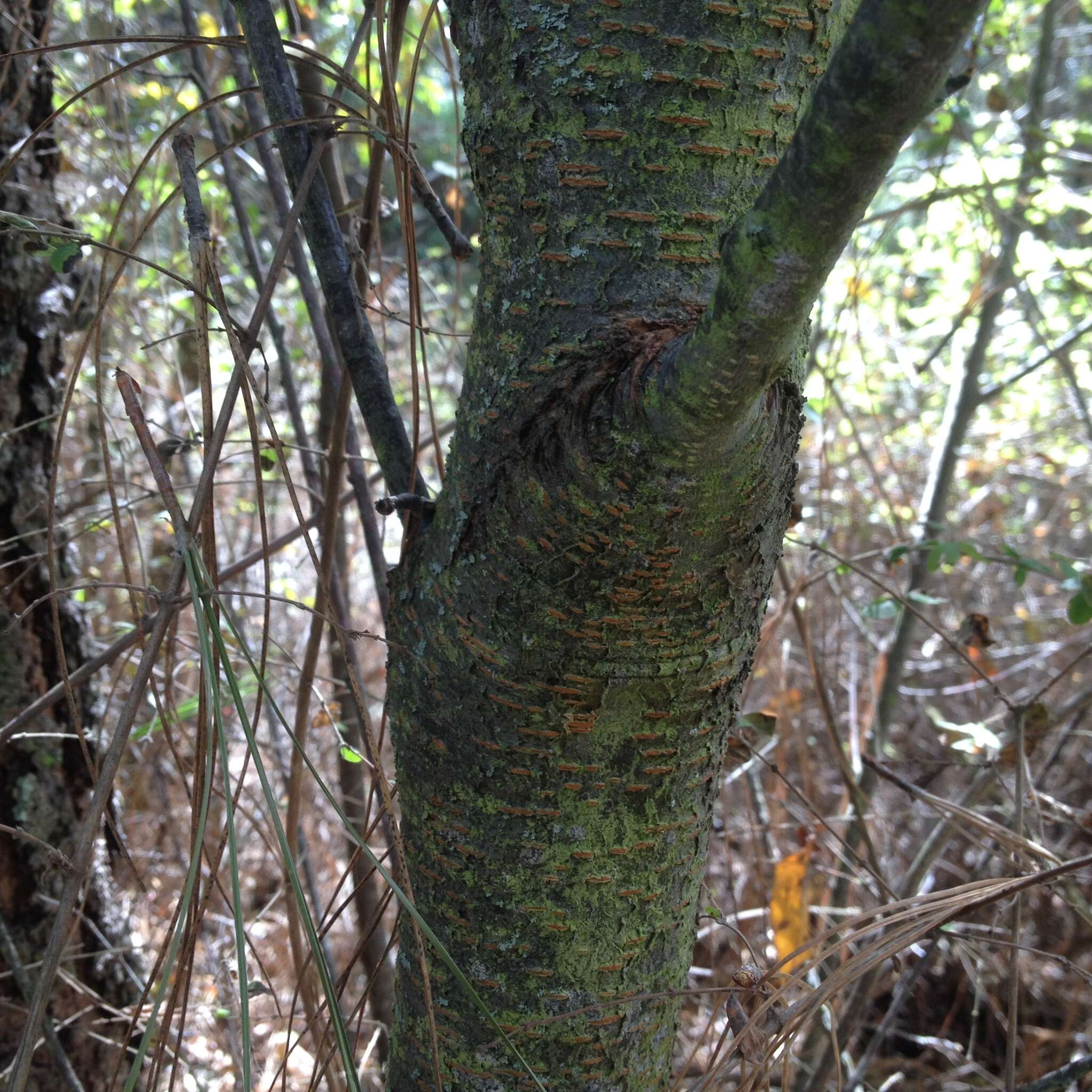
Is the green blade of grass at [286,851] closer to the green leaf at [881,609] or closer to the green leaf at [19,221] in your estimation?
the green leaf at [19,221]

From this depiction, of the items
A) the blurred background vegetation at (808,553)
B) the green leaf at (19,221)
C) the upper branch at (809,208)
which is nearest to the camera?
the upper branch at (809,208)

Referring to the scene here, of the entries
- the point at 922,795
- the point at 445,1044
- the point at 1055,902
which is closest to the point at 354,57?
the point at 445,1044

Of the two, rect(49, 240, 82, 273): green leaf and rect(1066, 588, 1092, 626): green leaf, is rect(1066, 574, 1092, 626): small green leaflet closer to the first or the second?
rect(1066, 588, 1092, 626): green leaf

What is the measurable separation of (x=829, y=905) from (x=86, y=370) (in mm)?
2150

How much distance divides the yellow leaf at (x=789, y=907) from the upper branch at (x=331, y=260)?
1.44 meters

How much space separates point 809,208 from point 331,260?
1.28 feet

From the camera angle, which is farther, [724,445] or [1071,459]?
[1071,459]

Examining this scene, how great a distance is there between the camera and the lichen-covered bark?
0.49 m

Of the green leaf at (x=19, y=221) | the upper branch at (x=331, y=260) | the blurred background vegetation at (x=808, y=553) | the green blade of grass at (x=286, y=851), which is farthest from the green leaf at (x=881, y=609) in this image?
the green leaf at (x=19, y=221)

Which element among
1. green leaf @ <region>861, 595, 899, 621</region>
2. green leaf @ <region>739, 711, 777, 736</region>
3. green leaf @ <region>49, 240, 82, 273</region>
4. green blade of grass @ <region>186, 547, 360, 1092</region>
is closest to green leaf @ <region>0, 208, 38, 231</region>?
green leaf @ <region>49, 240, 82, 273</region>

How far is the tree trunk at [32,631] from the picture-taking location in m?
1.17

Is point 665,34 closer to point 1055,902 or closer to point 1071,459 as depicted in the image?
Result: point 1055,902

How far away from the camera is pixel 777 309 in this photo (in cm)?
39

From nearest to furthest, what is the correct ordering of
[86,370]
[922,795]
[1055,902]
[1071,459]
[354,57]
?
[354,57]
[922,795]
[86,370]
[1055,902]
[1071,459]
